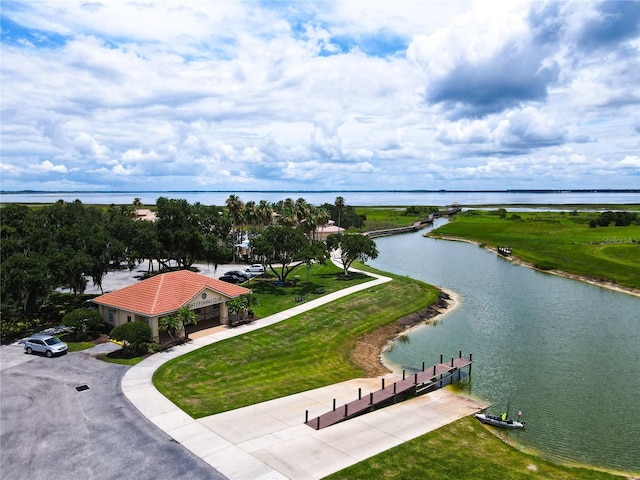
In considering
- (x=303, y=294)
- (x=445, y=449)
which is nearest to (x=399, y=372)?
(x=445, y=449)

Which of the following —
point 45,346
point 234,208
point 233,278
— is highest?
point 234,208

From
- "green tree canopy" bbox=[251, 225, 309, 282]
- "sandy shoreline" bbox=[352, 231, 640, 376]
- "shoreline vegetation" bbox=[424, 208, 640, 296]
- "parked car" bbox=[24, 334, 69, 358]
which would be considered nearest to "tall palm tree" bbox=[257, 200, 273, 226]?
"green tree canopy" bbox=[251, 225, 309, 282]

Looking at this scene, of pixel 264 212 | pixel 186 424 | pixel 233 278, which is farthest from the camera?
pixel 264 212

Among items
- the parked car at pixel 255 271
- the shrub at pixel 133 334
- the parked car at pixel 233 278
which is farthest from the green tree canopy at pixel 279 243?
the shrub at pixel 133 334

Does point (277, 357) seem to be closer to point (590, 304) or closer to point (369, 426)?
point (369, 426)

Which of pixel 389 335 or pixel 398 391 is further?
pixel 389 335

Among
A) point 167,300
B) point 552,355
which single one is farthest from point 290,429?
point 552,355

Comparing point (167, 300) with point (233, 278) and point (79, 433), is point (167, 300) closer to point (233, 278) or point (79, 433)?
point (79, 433)
